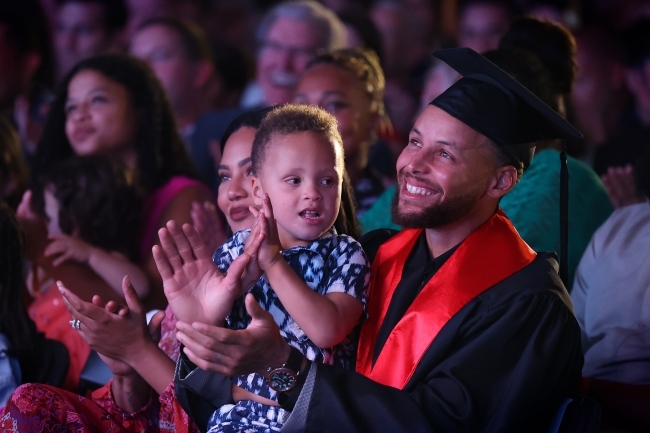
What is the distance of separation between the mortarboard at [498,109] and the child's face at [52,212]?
72.4 inches

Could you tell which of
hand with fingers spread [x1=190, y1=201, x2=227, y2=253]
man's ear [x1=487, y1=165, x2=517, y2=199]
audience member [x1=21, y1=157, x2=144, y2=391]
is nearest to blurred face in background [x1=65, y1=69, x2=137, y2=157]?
audience member [x1=21, y1=157, x2=144, y2=391]

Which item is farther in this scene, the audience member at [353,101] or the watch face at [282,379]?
the audience member at [353,101]

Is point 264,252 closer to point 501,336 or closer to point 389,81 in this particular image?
point 501,336

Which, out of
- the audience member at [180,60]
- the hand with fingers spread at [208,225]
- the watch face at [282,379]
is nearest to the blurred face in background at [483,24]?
the audience member at [180,60]

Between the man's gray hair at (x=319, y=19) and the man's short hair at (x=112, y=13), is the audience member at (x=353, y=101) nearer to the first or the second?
the man's gray hair at (x=319, y=19)

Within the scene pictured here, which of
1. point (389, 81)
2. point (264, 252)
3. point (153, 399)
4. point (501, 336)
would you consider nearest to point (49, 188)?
point (153, 399)

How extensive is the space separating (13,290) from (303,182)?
125cm

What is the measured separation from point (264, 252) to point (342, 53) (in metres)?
2.24

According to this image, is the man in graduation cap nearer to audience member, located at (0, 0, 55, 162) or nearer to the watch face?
the watch face

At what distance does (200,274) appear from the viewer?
2287 mm

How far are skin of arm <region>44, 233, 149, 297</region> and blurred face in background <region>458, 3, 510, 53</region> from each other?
3295 millimetres

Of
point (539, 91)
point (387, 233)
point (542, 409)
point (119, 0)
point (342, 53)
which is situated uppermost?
point (119, 0)

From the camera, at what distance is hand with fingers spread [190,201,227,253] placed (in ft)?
11.6

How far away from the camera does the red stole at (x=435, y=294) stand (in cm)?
228
